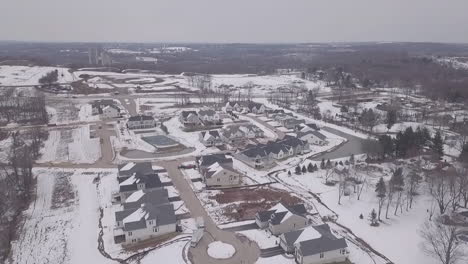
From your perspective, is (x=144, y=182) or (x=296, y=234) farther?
(x=144, y=182)

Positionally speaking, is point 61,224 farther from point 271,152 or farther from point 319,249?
point 271,152

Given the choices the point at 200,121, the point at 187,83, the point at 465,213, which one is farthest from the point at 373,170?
the point at 187,83

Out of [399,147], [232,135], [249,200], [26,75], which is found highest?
[26,75]

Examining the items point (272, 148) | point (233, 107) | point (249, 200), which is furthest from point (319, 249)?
point (233, 107)

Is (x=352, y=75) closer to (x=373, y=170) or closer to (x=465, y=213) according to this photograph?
(x=373, y=170)

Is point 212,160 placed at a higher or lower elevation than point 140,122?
lower

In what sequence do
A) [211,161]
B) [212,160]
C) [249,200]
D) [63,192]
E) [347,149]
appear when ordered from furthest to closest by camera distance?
[347,149], [212,160], [211,161], [63,192], [249,200]
